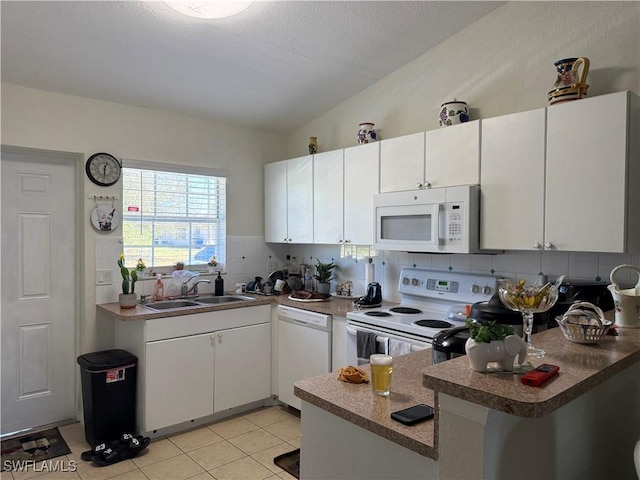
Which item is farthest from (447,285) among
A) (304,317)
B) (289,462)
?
(289,462)

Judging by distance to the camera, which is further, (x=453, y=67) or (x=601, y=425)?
(x=453, y=67)

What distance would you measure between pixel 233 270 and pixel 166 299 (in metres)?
0.70

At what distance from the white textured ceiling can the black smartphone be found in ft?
7.25

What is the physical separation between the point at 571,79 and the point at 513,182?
0.58 m

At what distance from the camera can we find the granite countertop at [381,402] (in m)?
1.20

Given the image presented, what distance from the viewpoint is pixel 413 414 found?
1.31 m

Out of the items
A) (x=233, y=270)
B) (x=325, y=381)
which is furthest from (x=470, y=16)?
(x=233, y=270)

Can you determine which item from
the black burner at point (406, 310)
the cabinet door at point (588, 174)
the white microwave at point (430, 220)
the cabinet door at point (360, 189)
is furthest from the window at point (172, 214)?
the cabinet door at point (588, 174)

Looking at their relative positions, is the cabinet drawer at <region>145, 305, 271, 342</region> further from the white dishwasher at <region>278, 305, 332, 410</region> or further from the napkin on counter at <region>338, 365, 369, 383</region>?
the napkin on counter at <region>338, 365, 369, 383</region>

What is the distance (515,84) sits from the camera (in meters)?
2.78

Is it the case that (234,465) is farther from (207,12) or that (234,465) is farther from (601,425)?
(207,12)

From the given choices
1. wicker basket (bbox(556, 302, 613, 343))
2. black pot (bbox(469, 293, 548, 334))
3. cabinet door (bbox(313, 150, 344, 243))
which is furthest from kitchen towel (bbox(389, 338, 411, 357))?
wicker basket (bbox(556, 302, 613, 343))

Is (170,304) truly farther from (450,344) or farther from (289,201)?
(450,344)

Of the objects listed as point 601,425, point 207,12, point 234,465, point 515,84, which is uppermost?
point 207,12
